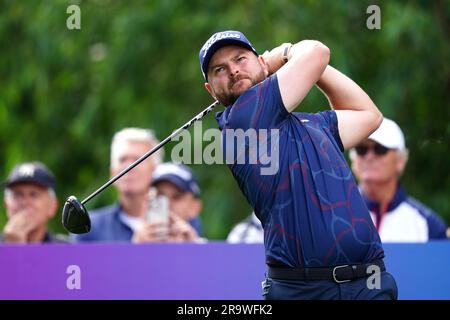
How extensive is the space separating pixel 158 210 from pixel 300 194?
2.74m

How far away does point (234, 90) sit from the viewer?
441 cm

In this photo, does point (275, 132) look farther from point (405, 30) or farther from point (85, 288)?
point (405, 30)

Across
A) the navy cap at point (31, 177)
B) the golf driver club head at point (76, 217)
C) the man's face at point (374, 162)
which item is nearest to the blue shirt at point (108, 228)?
the navy cap at point (31, 177)

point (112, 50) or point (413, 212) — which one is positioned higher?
point (112, 50)

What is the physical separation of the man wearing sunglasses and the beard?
93.8 inches

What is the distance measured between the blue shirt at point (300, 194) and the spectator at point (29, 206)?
2.85 metres

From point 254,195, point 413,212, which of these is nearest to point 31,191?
point 413,212

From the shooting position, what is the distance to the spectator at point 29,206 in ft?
22.6

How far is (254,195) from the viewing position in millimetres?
4348

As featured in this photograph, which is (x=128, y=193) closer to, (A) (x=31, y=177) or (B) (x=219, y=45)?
(A) (x=31, y=177)

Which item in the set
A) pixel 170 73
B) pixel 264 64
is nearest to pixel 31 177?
pixel 264 64

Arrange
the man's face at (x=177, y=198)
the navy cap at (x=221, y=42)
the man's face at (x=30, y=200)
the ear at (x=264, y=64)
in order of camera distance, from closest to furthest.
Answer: the navy cap at (x=221, y=42) < the ear at (x=264, y=64) < the man's face at (x=30, y=200) < the man's face at (x=177, y=198)

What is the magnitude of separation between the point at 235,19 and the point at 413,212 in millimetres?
4697

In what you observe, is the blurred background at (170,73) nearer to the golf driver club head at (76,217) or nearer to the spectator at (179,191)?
the spectator at (179,191)
